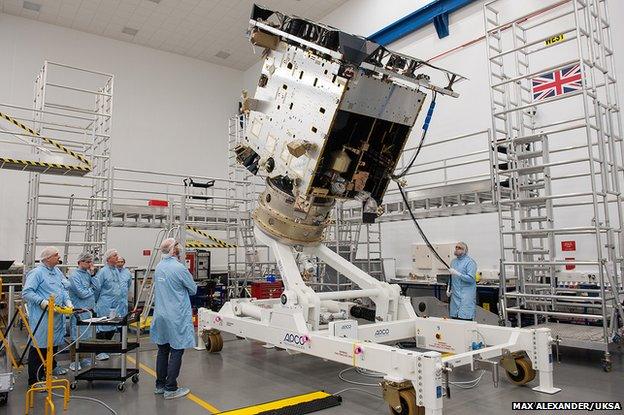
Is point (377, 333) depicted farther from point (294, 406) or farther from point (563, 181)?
point (563, 181)

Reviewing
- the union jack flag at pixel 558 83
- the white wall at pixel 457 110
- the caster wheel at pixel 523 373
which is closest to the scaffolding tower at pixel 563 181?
the union jack flag at pixel 558 83

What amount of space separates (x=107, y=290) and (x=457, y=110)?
7724 mm

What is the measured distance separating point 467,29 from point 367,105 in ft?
21.1

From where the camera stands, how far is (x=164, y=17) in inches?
539

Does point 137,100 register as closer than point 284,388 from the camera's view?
No

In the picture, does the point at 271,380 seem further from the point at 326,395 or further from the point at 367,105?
the point at 367,105

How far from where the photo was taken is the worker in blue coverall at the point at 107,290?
21.1ft

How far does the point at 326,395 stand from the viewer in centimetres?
455

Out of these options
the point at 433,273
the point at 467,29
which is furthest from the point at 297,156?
the point at 467,29

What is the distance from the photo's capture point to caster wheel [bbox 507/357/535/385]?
15.1ft

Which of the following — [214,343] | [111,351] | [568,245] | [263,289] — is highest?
[568,245]

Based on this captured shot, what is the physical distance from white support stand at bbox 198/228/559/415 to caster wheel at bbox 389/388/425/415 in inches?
3.7

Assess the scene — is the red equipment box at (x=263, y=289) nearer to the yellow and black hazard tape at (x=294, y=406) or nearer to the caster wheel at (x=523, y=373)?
the yellow and black hazard tape at (x=294, y=406)

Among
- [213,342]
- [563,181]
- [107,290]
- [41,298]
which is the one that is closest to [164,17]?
[107,290]
